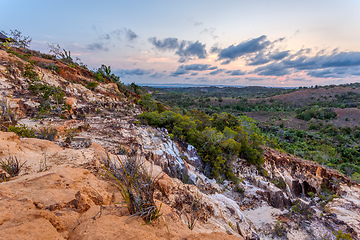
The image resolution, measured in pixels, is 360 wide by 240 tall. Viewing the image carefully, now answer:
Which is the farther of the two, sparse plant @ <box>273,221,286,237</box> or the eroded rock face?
the eroded rock face

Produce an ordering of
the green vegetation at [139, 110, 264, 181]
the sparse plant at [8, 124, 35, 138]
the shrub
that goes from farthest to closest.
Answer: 1. the shrub
2. the green vegetation at [139, 110, 264, 181]
3. the sparse plant at [8, 124, 35, 138]

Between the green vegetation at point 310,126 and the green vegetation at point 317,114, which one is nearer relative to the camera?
the green vegetation at point 310,126

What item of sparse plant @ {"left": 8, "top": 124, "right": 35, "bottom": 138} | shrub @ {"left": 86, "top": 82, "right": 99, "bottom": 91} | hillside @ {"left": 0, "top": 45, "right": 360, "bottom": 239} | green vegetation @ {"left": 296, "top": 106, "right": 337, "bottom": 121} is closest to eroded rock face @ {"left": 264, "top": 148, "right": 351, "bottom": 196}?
hillside @ {"left": 0, "top": 45, "right": 360, "bottom": 239}

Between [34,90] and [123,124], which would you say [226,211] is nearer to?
[123,124]

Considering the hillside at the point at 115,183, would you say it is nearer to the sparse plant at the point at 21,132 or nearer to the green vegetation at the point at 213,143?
the sparse plant at the point at 21,132

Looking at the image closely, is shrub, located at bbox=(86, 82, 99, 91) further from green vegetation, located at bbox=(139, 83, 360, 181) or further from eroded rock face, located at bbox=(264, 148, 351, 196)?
eroded rock face, located at bbox=(264, 148, 351, 196)

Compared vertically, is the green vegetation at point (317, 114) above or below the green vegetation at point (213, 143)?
below

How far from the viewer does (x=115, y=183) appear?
3.78 meters

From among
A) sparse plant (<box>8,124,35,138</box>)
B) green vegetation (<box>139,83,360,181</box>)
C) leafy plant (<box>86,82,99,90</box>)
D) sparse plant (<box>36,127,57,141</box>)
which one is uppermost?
leafy plant (<box>86,82,99,90</box>)

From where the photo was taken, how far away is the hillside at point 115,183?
93.7 inches

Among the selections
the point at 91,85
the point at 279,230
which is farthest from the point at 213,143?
the point at 91,85

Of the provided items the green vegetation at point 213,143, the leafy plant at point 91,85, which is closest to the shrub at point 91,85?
the leafy plant at point 91,85

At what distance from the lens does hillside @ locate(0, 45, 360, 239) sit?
2379mm

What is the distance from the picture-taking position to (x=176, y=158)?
29.5 feet
